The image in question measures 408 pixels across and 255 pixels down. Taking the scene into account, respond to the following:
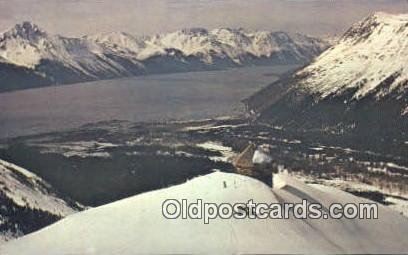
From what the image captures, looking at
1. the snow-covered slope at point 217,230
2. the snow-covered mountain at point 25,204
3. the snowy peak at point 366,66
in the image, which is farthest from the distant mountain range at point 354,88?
the snow-covered slope at point 217,230

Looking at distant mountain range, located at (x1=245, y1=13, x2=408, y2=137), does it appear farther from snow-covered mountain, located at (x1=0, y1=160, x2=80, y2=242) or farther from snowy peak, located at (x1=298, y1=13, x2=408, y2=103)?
snow-covered mountain, located at (x1=0, y1=160, x2=80, y2=242)

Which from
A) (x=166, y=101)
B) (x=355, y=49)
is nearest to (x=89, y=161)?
(x=166, y=101)

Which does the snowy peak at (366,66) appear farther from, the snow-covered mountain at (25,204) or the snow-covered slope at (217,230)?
the snow-covered slope at (217,230)

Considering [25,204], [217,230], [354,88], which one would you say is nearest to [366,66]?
[354,88]

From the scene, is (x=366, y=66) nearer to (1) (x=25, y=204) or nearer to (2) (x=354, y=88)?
(2) (x=354, y=88)

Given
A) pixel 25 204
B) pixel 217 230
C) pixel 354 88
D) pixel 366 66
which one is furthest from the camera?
pixel 366 66

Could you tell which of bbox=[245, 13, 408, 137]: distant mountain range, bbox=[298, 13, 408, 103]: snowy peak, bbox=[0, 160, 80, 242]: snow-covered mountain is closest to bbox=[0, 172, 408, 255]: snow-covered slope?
bbox=[0, 160, 80, 242]: snow-covered mountain

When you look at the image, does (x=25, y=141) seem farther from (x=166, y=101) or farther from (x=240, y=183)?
(x=240, y=183)
